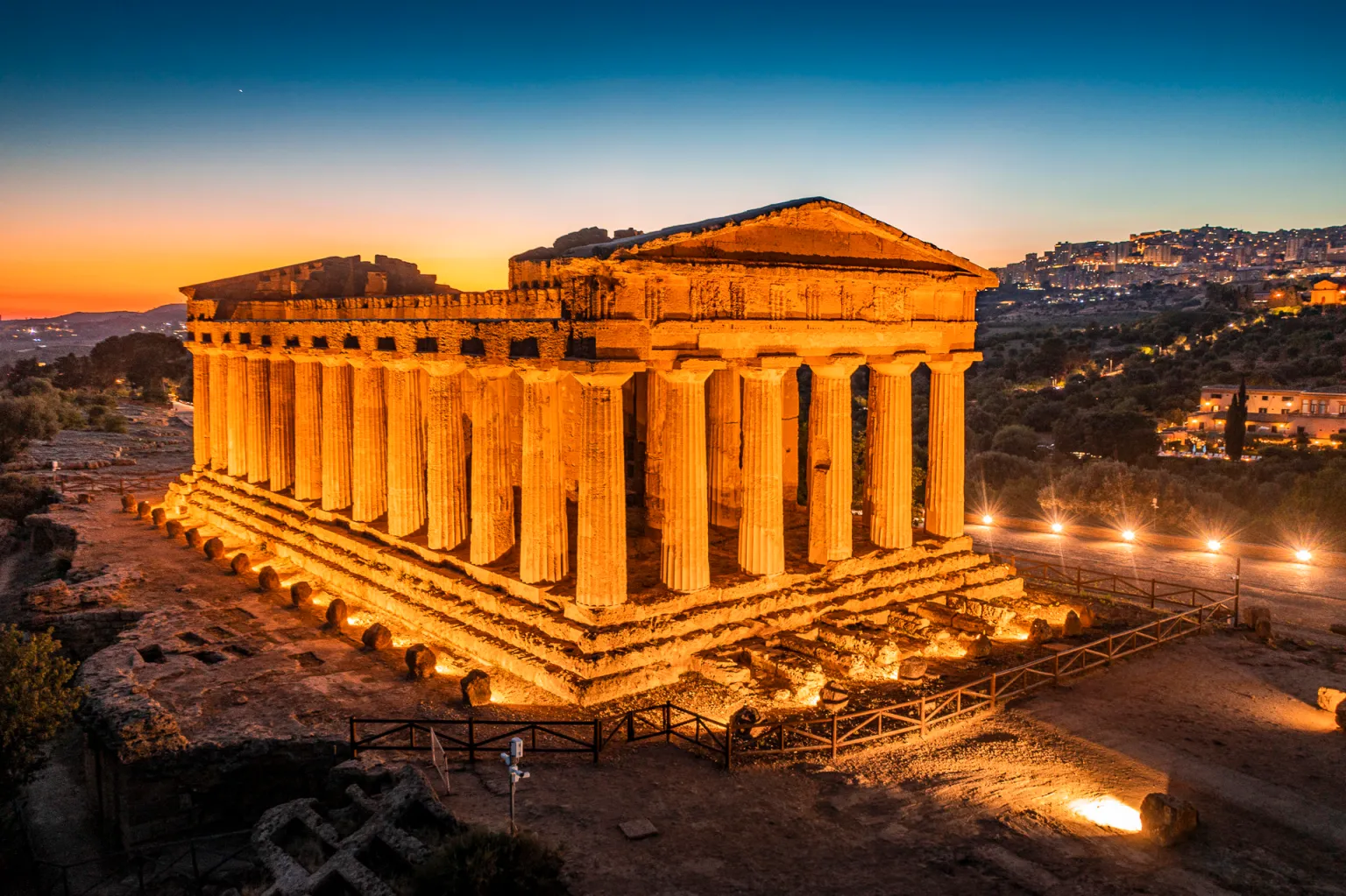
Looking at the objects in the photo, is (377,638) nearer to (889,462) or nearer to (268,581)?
(268,581)

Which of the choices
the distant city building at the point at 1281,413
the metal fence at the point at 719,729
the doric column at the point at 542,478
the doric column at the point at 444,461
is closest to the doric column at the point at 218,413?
the doric column at the point at 444,461

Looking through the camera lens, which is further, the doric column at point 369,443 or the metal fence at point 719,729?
the doric column at point 369,443

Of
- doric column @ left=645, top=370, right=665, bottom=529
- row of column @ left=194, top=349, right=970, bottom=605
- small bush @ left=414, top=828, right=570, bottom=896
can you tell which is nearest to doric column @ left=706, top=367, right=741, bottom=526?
row of column @ left=194, top=349, right=970, bottom=605

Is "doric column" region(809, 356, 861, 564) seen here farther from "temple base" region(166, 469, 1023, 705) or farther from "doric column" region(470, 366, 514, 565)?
"doric column" region(470, 366, 514, 565)

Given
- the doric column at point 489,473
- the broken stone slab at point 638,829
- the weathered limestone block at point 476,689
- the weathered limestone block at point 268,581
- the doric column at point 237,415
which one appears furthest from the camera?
the doric column at point 237,415

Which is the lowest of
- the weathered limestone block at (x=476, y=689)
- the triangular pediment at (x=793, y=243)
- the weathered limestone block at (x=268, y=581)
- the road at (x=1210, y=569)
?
the road at (x=1210, y=569)

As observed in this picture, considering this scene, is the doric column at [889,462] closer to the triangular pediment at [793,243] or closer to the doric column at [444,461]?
the triangular pediment at [793,243]

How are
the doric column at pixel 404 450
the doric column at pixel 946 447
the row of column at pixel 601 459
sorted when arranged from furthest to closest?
the doric column at pixel 946 447 < the doric column at pixel 404 450 < the row of column at pixel 601 459

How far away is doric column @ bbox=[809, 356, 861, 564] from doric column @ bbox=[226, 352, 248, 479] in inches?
732

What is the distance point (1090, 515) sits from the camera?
3703 cm

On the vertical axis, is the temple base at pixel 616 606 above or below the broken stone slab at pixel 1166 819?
above

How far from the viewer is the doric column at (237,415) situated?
29.8 meters

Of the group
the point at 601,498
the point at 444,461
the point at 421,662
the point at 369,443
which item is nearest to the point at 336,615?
the point at 444,461

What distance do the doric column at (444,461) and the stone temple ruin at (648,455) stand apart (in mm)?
58
